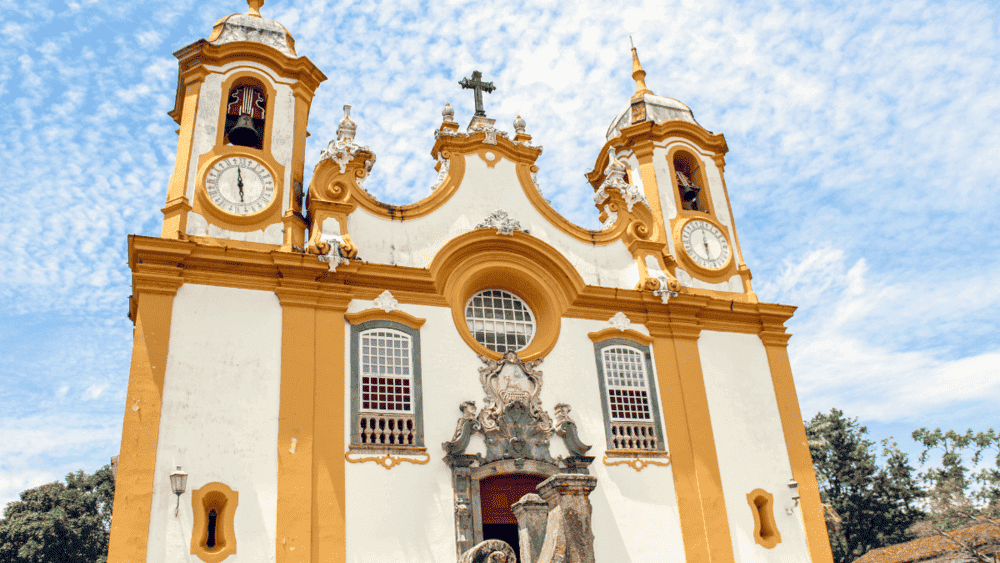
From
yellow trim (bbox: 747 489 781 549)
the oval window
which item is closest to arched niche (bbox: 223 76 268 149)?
the oval window

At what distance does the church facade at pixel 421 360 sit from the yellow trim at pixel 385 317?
58 millimetres

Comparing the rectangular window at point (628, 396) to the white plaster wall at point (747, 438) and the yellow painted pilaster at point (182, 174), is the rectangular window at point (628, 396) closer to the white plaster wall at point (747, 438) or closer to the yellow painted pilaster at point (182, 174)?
the white plaster wall at point (747, 438)

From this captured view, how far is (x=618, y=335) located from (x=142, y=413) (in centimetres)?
876

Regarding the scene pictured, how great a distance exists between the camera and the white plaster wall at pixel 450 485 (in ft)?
40.1

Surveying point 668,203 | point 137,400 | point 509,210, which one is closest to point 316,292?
point 137,400

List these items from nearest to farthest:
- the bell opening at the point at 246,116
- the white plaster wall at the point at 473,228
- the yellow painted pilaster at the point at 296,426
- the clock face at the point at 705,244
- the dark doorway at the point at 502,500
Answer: the yellow painted pilaster at the point at 296,426
the dark doorway at the point at 502,500
the white plaster wall at the point at 473,228
the bell opening at the point at 246,116
the clock face at the point at 705,244

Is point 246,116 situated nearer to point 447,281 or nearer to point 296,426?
point 447,281

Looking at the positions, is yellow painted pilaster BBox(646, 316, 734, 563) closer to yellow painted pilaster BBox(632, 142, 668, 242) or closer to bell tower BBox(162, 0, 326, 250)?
yellow painted pilaster BBox(632, 142, 668, 242)

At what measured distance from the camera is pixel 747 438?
15570 mm

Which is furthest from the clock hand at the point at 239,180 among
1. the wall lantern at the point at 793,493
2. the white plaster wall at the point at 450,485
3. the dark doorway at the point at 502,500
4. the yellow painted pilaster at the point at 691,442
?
the wall lantern at the point at 793,493

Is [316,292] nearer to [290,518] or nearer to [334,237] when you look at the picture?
[334,237]

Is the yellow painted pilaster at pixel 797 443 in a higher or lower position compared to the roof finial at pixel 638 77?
lower

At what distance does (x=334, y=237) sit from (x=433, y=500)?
503cm

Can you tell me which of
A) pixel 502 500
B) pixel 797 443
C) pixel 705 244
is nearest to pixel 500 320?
pixel 502 500
